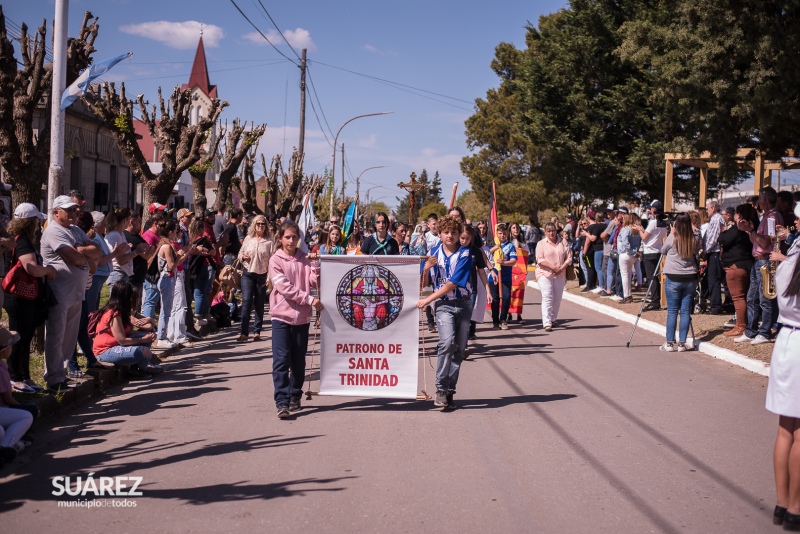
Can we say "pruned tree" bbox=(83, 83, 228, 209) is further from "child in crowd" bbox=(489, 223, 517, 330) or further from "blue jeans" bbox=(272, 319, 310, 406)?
"blue jeans" bbox=(272, 319, 310, 406)

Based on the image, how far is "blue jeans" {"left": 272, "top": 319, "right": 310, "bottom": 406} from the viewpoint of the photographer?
27.4ft

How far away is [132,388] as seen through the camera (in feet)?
32.3

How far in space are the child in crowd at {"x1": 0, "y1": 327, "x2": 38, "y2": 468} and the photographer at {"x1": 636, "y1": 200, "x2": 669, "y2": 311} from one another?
32.3 ft

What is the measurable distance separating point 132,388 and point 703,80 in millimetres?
10692

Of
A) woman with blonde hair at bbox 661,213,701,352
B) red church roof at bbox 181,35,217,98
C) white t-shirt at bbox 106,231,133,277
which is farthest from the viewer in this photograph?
red church roof at bbox 181,35,217,98

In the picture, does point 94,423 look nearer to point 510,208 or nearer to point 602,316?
point 602,316

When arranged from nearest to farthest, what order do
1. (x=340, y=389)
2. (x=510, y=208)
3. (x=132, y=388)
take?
(x=340, y=389) → (x=132, y=388) → (x=510, y=208)

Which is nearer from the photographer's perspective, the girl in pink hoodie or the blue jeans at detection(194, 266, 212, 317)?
the girl in pink hoodie

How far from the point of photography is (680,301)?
12641mm

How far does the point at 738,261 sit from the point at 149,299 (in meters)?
9.02

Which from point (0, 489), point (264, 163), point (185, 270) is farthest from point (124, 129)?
point (264, 163)

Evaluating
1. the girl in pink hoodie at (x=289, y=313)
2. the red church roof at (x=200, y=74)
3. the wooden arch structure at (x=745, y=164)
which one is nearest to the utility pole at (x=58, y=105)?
the girl in pink hoodie at (x=289, y=313)

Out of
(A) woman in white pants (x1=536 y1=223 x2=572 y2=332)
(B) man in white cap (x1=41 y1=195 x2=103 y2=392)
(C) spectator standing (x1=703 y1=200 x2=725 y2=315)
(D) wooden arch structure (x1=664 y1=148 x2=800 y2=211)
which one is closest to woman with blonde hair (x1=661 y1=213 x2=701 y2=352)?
(A) woman in white pants (x1=536 y1=223 x2=572 y2=332)

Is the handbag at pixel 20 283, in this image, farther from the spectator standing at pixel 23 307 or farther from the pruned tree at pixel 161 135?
the pruned tree at pixel 161 135
